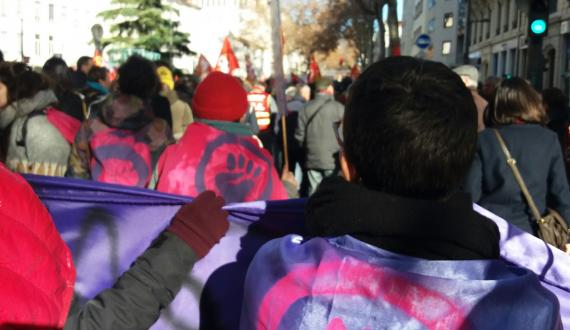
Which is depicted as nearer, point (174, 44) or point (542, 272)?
point (542, 272)

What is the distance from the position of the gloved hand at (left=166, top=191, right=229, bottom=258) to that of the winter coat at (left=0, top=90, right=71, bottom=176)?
3.25 metres

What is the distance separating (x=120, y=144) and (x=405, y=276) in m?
3.21

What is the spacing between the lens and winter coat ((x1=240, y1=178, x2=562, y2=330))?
1625mm

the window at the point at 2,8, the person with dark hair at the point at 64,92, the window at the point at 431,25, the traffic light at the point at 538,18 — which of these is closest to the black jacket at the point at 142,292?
the person with dark hair at the point at 64,92

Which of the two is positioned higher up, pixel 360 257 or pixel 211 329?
pixel 360 257

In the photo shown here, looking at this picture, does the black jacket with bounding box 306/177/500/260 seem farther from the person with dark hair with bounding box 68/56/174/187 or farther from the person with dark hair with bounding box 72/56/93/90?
the person with dark hair with bounding box 72/56/93/90

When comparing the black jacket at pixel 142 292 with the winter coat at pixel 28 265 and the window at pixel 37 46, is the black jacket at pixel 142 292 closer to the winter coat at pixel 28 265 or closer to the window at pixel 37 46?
the winter coat at pixel 28 265

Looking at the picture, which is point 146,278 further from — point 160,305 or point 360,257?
point 360,257

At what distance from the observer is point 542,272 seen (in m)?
2.09

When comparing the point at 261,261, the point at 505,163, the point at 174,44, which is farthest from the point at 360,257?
the point at 174,44

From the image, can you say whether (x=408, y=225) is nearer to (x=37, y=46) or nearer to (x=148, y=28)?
(x=148, y=28)

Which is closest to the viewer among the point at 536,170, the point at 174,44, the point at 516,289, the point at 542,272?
the point at 516,289

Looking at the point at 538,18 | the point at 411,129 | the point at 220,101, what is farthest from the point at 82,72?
the point at 411,129

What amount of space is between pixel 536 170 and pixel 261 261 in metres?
3.18
